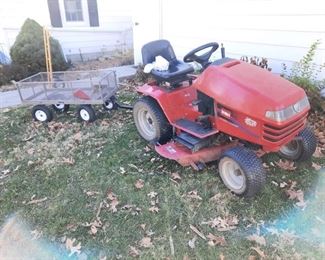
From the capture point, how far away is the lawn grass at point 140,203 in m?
2.56

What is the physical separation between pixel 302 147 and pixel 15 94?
5.19 meters

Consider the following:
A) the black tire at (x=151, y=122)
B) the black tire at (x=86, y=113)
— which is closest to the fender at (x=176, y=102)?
the black tire at (x=151, y=122)

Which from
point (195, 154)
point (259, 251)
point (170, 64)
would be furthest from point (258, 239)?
point (170, 64)

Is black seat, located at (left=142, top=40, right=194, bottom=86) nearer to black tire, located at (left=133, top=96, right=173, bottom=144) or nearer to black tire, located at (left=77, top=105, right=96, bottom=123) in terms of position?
black tire, located at (left=133, top=96, right=173, bottom=144)

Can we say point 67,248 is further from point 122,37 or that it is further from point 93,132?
point 122,37

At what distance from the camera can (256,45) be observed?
5.25m

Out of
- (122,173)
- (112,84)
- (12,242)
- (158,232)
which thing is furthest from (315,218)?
(112,84)

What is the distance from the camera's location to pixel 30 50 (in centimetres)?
695

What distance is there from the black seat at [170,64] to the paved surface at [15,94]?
8.93ft

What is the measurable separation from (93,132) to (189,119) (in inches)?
61.1

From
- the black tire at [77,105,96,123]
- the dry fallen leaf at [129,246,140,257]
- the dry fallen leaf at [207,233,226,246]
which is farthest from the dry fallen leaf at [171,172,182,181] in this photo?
the black tire at [77,105,96,123]

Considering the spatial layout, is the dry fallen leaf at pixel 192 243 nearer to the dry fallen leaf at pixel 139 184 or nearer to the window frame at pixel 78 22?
the dry fallen leaf at pixel 139 184

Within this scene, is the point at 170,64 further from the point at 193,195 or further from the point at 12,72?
the point at 12,72

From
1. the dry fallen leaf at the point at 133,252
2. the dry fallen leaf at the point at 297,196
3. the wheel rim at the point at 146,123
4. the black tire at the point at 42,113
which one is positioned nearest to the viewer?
the dry fallen leaf at the point at 133,252
